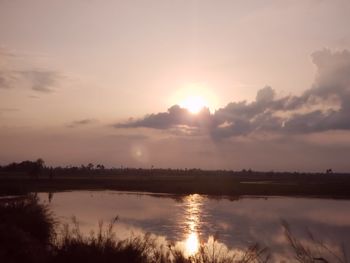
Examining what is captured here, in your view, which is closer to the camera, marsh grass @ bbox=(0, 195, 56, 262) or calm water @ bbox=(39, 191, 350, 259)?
marsh grass @ bbox=(0, 195, 56, 262)

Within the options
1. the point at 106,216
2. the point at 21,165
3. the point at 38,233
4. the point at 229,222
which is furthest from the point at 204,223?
the point at 21,165

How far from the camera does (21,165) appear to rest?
5561 inches

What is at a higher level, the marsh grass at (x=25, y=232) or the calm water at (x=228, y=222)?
the marsh grass at (x=25, y=232)

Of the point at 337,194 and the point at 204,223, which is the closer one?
the point at 204,223

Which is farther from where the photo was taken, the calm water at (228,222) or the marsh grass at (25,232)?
the calm water at (228,222)

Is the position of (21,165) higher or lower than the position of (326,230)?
higher

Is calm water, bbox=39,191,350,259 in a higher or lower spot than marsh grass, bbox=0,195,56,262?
lower

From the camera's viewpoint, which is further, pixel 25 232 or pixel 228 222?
pixel 228 222

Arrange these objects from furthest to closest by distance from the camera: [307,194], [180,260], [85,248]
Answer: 1. [307,194]
2. [85,248]
3. [180,260]

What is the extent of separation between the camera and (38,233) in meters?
17.7

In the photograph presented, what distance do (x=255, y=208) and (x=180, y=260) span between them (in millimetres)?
33217

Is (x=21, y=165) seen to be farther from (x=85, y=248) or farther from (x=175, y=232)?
(x=85, y=248)

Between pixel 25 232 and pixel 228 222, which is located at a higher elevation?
pixel 25 232

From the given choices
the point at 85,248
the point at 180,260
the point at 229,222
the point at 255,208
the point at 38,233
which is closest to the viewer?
the point at 180,260
